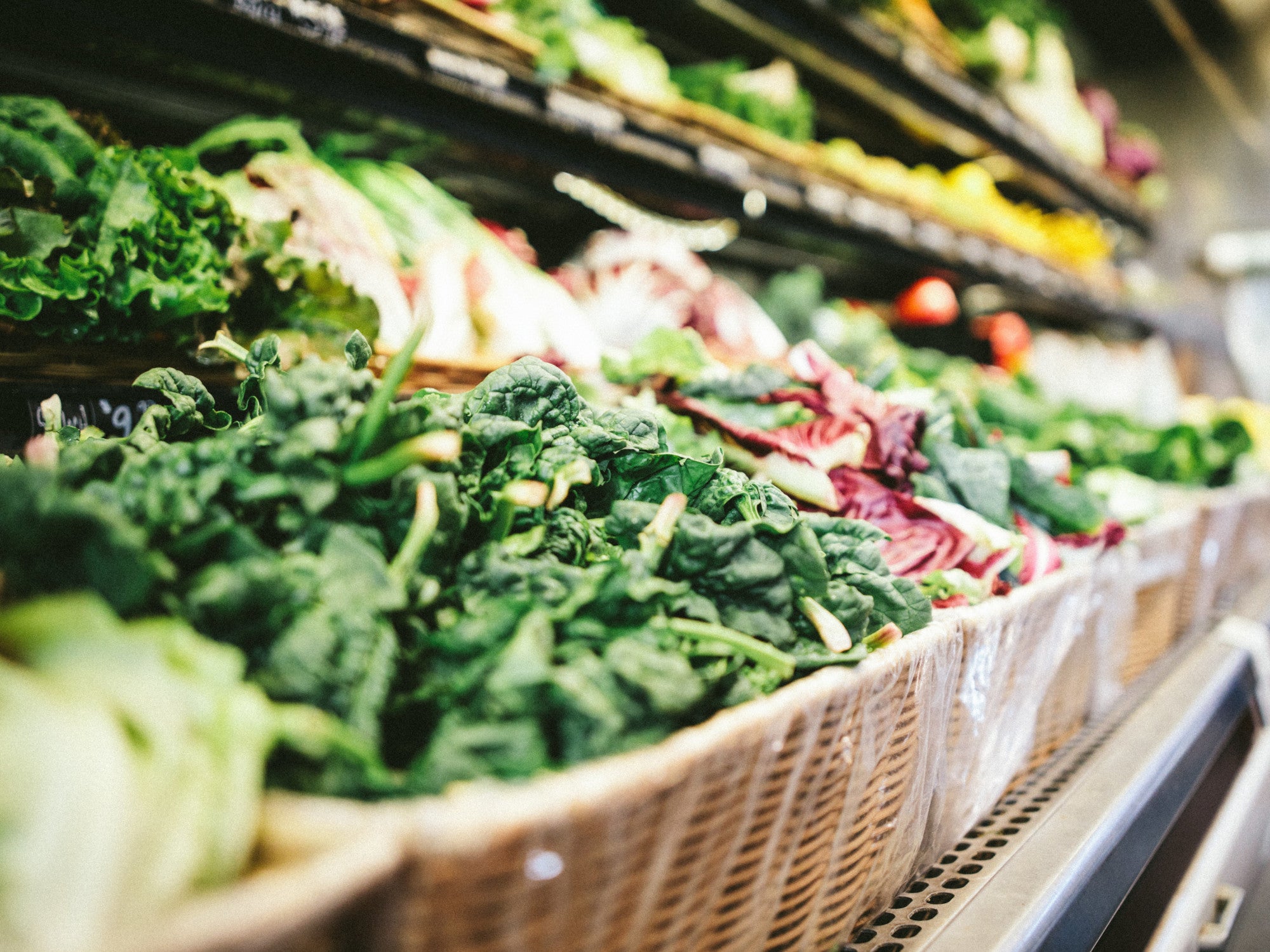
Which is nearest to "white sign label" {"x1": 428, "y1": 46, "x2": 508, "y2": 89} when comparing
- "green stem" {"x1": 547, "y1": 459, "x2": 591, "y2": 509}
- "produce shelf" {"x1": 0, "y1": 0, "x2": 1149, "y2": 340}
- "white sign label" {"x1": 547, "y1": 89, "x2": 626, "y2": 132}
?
"produce shelf" {"x1": 0, "y1": 0, "x2": 1149, "y2": 340}

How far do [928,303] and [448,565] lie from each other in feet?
11.2

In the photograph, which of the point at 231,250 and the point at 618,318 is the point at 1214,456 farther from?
the point at 231,250

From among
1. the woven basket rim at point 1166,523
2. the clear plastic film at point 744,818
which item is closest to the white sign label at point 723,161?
the woven basket rim at point 1166,523

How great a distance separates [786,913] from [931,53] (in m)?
3.09

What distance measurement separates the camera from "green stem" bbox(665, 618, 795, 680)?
797 mm

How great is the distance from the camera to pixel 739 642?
802mm

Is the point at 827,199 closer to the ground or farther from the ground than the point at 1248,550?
farther from the ground

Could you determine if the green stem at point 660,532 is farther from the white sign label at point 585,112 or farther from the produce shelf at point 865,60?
the produce shelf at point 865,60

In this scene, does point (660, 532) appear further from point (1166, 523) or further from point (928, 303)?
point (928, 303)

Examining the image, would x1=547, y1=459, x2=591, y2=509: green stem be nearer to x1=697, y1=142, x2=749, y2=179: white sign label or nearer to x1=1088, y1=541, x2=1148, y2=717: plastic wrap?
x1=1088, y1=541, x2=1148, y2=717: plastic wrap

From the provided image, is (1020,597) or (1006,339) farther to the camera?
(1006,339)

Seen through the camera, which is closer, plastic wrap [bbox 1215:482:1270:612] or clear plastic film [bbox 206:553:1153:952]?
clear plastic film [bbox 206:553:1153:952]

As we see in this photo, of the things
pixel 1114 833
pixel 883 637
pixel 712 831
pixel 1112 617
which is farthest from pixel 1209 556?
pixel 712 831

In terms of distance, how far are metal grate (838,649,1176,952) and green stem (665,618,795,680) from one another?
37cm
